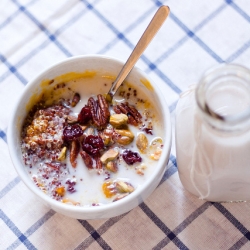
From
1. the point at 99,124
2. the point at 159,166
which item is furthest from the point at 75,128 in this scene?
the point at 159,166

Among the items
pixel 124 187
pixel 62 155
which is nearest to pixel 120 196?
pixel 124 187

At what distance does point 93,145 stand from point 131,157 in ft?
0.21

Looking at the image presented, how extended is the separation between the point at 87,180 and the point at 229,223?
0.25 meters

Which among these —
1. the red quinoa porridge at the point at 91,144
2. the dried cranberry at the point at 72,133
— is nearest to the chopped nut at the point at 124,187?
the red quinoa porridge at the point at 91,144

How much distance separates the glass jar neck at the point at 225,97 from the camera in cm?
66

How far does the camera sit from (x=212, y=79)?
703mm

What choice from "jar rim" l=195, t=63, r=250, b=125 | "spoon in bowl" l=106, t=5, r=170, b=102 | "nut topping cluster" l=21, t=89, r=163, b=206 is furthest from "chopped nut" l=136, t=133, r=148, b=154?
"jar rim" l=195, t=63, r=250, b=125

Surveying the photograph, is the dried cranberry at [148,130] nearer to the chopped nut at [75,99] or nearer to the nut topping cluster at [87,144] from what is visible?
the nut topping cluster at [87,144]

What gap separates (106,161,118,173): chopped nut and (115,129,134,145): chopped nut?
4 centimetres

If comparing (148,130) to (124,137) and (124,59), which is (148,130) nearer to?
(124,137)

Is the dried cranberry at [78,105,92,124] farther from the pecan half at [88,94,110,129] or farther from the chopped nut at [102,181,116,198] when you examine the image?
the chopped nut at [102,181,116,198]

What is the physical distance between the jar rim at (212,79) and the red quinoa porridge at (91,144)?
21 cm

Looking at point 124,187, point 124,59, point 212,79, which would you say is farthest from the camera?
point 124,59

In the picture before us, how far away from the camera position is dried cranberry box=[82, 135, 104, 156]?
2.91ft
